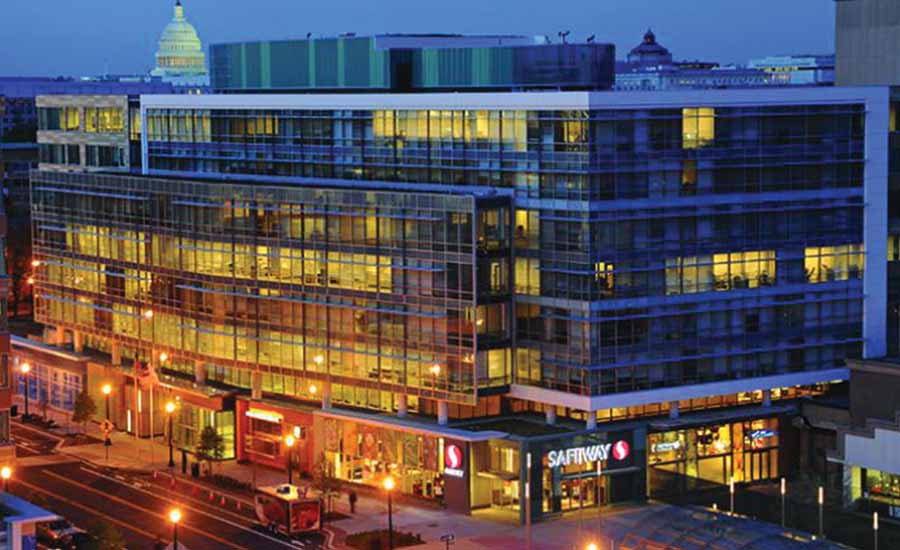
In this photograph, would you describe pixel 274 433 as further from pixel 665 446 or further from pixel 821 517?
pixel 821 517

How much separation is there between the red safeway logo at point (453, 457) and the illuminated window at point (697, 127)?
22.6m

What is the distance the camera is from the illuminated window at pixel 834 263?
394ft

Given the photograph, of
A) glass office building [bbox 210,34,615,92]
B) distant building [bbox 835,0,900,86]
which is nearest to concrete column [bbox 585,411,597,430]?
glass office building [bbox 210,34,615,92]

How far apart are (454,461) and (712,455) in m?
16.3

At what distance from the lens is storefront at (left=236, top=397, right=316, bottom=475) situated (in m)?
123

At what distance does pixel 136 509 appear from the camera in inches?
4478

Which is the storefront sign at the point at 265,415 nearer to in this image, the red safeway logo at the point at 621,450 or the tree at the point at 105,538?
the red safeway logo at the point at 621,450

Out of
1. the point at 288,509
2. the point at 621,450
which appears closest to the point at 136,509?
the point at 288,509

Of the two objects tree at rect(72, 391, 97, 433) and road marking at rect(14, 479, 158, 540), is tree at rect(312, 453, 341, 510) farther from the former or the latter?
tree at rect(72, 391, 97, 433)

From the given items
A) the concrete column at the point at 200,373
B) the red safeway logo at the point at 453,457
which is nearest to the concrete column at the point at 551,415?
the red safeway logo at the point at 453,457

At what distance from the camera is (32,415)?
147 m

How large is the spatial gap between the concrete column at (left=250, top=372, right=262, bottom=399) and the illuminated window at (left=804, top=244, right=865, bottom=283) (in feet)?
119

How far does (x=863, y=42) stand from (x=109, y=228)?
181ft

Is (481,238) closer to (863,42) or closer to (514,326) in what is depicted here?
(514,326)
